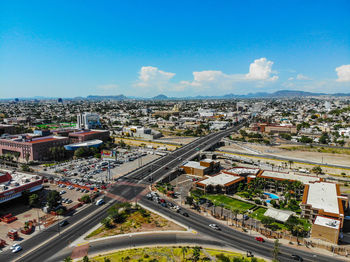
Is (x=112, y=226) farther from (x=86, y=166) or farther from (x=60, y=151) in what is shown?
(x=60, y=151)

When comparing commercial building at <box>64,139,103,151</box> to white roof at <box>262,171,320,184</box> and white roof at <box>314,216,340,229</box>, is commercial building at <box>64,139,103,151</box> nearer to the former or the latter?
white roof at <box>262,171,320,184</box>

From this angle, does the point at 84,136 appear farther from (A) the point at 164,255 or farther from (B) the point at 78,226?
(A) the point at 164,255

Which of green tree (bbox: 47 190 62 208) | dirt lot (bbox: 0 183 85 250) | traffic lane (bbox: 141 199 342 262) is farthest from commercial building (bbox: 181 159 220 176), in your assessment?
green tree (bbox: 47 190 62 208)

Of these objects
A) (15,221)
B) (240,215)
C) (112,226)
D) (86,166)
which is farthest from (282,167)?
(15,221)

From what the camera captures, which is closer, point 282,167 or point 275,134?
point 282,167

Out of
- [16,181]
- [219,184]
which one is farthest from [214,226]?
[16,181]
